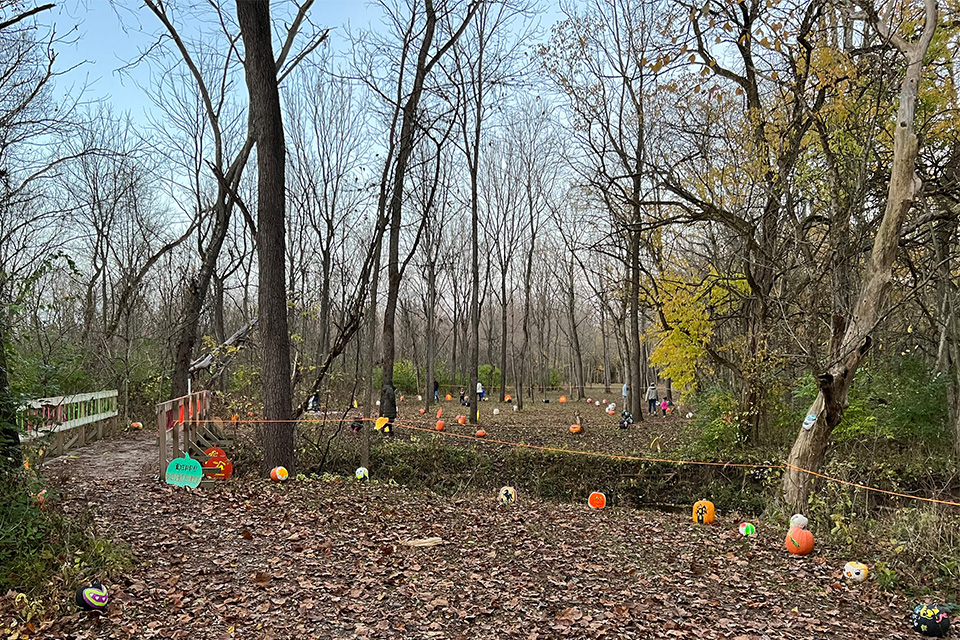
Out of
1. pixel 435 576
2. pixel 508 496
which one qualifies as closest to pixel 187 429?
pixel 508 496

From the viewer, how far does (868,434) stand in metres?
11.3

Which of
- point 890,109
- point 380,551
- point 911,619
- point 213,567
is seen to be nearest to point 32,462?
point 213,567

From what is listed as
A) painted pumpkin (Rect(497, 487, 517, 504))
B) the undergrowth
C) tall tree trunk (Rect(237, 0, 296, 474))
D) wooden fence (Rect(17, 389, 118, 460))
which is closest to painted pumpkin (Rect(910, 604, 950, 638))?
painted pumpkin (Rect(497, 487, 517, 504))

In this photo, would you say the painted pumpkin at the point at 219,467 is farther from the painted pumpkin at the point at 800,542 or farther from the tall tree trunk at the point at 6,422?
the painted pumpkin at the point at 800,542

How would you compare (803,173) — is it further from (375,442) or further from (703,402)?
(375,442)

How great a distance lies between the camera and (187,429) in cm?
1000

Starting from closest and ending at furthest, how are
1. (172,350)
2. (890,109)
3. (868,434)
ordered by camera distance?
(890,109)
(868,434)
(172,350)

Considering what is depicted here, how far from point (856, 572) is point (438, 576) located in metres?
3.77

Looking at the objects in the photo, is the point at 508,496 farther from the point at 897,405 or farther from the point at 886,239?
the point at 897,405

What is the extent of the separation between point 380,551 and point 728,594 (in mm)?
3088

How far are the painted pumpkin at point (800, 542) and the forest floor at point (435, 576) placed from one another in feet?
0.62

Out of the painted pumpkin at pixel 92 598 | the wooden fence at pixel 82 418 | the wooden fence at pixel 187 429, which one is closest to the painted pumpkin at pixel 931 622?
the painted pumpkin at pixel 92 598

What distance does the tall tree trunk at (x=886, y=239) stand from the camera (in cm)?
657

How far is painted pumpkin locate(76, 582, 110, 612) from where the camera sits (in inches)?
161
